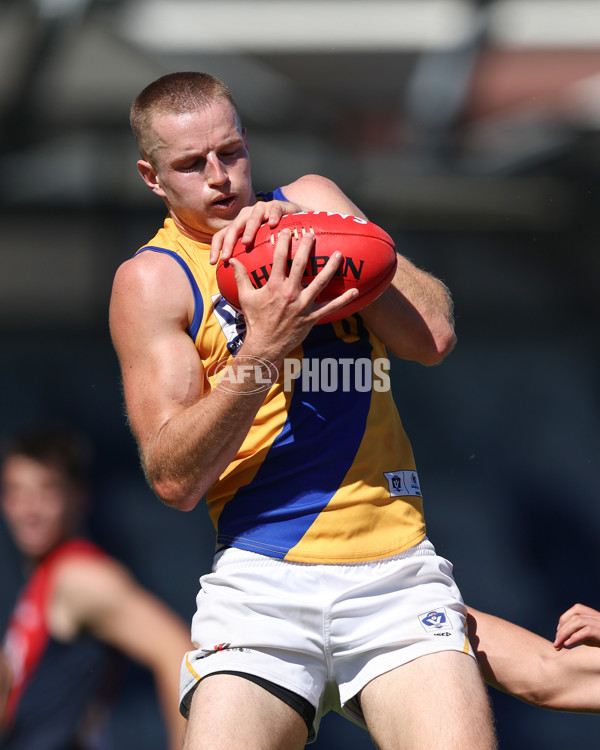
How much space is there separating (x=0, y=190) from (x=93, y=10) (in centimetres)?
118

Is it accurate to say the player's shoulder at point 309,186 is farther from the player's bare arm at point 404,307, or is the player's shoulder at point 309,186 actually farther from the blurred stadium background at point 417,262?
the blurred stadium background at point 417,262

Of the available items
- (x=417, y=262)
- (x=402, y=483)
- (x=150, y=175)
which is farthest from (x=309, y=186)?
(x=417, y=262)

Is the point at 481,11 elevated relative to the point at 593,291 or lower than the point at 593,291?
elevated

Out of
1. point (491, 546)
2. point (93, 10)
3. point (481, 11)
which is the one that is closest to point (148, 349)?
point (491, 546)

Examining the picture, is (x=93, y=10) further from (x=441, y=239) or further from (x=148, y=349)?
(x=148, y=349)

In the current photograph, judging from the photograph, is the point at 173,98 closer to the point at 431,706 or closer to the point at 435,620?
the point at 435,620

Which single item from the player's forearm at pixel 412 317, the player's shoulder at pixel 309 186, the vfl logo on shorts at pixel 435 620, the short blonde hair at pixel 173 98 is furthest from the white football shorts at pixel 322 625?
the short blonde hair at pixel 173 98

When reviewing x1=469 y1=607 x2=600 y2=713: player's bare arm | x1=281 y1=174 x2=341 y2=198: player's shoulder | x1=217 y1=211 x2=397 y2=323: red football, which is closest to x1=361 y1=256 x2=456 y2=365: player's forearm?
x1=217 y1=211 x2=397 y2=323: red football

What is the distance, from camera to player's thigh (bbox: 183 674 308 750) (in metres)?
1.74

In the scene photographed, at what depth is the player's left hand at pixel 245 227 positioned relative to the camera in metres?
1.86

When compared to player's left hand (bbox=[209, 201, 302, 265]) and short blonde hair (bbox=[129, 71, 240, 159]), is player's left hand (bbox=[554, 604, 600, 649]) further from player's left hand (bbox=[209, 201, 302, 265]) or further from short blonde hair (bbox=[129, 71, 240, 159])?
short blonde hair (bbox=[129, 71, 240, 159])

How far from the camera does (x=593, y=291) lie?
4602 millimetres

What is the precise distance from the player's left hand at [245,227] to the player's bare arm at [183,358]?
69 mm

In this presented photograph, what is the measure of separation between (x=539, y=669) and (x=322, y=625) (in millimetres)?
549
